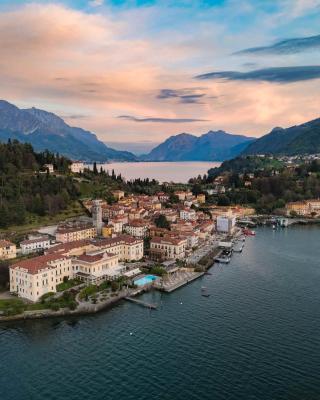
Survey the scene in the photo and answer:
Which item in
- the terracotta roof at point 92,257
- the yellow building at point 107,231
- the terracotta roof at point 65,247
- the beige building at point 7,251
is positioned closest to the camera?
the terracotta roof at point 92,257

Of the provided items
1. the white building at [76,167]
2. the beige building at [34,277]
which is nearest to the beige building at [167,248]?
the beige building at [34,277]

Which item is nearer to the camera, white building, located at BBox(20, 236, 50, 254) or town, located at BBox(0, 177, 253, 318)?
town, located at BBox(0, 177, 253, 318)

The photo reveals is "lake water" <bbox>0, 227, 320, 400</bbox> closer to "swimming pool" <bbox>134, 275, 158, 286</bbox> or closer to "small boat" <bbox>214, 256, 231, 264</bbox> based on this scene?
"swimming pool" <bbox>134, 275, 158, 286</bbox>

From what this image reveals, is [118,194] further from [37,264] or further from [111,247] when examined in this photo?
[37,264]

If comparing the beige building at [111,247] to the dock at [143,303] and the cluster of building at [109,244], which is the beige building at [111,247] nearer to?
the cluster of building at [109,244]

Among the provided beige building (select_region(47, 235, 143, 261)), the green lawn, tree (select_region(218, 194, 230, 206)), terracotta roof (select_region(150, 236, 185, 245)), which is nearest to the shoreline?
the green lawn

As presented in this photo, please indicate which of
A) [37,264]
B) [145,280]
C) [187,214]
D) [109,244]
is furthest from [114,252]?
[187,214]
